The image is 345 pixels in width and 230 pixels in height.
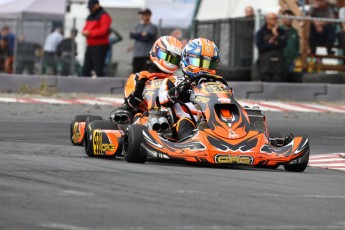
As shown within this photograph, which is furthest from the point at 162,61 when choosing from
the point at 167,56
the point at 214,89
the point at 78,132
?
the point at 214,89

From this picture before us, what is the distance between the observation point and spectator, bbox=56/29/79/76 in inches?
891

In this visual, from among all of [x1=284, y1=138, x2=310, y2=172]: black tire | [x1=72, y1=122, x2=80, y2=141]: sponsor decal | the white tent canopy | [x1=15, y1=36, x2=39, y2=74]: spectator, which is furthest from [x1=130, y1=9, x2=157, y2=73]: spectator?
[x1=284, y1=138, x2=310, y2=172]: black tire

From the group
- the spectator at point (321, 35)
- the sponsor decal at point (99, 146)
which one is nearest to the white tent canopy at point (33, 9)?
the spectator at point (321, 35)

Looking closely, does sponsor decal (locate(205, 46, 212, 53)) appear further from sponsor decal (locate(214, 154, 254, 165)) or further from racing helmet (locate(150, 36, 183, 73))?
sponsor decal (locate(214, 154, 254, 165))

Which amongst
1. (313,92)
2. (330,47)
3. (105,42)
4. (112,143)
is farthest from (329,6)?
(112,143)

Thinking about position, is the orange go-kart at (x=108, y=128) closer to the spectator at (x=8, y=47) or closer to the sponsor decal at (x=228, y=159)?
the sponsor decal at (x=228, y=159)

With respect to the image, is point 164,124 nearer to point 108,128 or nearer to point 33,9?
point 108,128

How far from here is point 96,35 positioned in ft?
67.9

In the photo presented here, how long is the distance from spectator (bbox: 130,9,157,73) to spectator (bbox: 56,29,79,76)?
1790 millimetres

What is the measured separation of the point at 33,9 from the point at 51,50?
338cm

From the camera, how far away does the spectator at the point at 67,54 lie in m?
22.6

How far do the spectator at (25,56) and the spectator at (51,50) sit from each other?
0.22 meters

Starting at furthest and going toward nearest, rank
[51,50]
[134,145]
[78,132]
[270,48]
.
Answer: [51,50] < [270,48] < [78,132] < [134,145]

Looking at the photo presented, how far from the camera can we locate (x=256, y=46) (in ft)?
68.0
